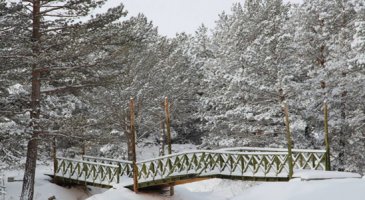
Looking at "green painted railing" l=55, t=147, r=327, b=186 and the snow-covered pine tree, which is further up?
the snow-covered pine tree

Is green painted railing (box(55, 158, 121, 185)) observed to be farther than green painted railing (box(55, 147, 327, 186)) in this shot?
Yes

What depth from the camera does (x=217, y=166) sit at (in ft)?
63.7

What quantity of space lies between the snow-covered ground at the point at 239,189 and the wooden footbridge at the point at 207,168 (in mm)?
792

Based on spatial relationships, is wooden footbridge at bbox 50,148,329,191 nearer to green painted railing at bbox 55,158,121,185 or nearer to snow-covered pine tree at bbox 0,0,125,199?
green painted railing at bbox 55,158,121,185

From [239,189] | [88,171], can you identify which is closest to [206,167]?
[239,189]

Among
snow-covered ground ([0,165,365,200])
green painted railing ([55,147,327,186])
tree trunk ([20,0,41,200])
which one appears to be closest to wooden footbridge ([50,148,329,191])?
green painted railing ([55,147,327,186])

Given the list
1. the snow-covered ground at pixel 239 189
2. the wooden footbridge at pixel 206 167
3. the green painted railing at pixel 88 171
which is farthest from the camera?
the green painted railing at pixel 88 171

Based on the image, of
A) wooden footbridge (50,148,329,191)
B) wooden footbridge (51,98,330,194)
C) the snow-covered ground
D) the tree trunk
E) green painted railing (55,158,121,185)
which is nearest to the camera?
the snow-covered ground

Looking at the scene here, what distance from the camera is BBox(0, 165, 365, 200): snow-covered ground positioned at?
499 inches

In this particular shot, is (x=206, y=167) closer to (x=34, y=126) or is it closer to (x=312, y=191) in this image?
(x=312, y=191)

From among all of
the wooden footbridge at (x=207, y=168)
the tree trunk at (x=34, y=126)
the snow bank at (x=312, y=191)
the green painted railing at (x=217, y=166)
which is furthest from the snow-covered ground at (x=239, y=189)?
the tree trunk at (x=34, y=126)

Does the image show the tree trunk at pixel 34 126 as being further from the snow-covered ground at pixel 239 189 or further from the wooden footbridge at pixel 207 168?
the wooden footbridge at pixel 207 168

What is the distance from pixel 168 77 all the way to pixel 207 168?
1172 centimetres

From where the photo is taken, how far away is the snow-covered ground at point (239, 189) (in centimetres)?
1268
